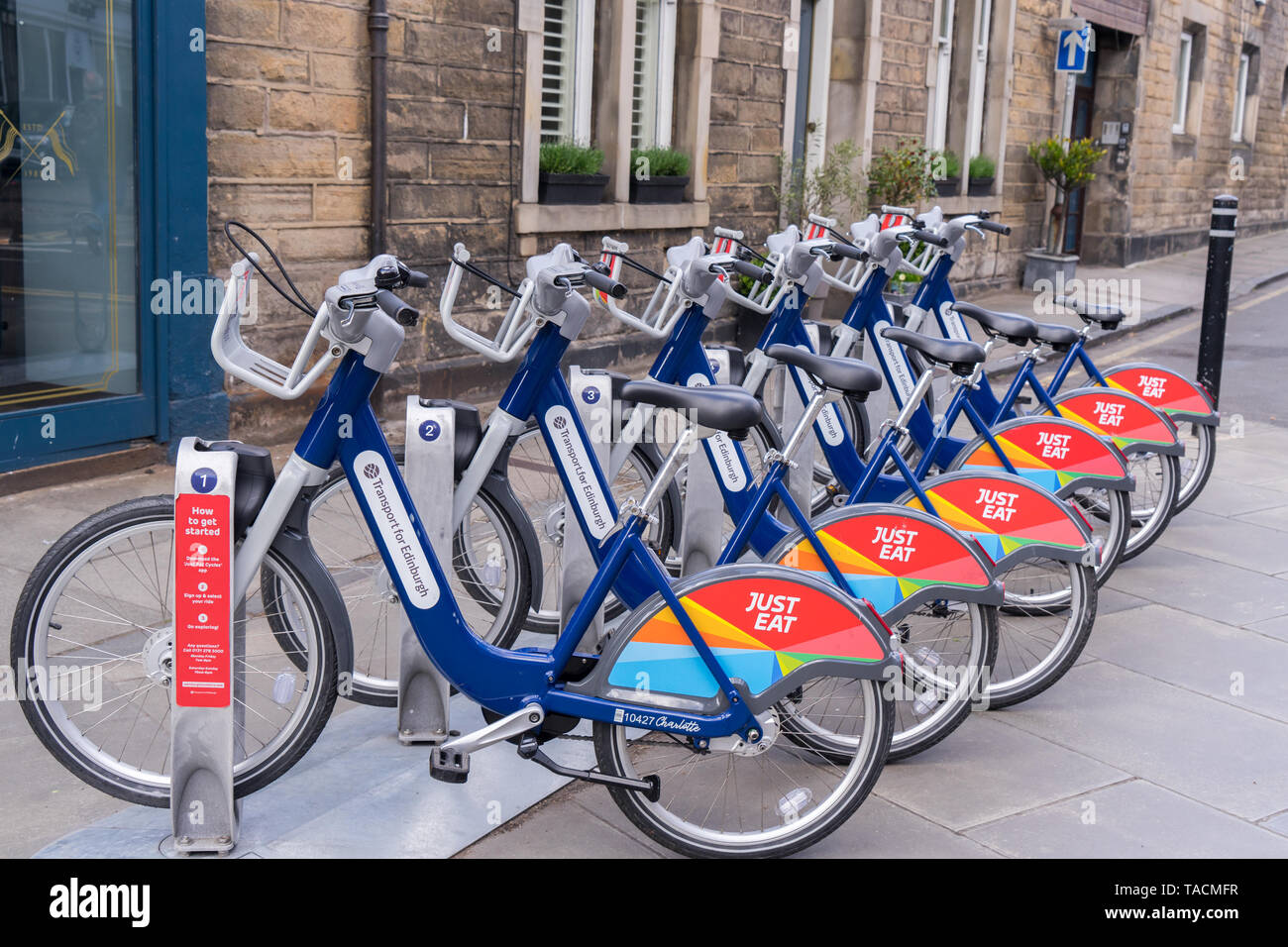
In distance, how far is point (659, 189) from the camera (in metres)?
10.7

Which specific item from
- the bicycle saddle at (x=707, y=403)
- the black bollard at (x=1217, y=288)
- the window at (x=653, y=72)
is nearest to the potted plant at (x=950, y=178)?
the window at (x=653, y=72)

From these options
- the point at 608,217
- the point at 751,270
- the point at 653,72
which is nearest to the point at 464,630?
the point at 751,270

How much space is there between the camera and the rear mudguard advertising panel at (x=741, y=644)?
336 cm

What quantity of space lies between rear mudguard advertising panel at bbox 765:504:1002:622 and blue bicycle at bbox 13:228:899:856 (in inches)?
19.4

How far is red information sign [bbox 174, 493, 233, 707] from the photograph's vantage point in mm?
3129

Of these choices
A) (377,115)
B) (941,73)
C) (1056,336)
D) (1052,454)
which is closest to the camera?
(1052,454)

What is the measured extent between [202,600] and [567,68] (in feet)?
24.8

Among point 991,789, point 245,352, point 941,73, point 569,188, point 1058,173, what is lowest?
point 991,789

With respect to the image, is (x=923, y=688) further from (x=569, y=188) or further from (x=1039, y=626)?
(x=569, y=188)

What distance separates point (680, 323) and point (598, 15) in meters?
5.97

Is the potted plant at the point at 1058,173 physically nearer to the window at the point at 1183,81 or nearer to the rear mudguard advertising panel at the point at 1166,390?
the window at the point at 1183,81

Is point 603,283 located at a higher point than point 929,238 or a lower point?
lower

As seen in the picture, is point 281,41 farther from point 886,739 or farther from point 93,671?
point 886,739
